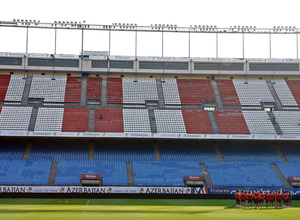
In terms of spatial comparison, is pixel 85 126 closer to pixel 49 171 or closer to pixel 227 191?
pixel 49 171

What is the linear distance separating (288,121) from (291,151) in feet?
11.4

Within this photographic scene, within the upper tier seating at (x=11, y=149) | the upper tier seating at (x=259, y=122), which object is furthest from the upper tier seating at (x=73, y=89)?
the upper tier seating at (x=259, y=122)

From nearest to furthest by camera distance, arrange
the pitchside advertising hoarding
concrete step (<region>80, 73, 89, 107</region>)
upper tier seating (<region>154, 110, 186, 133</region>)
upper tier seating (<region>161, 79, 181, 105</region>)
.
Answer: the pitchside advertising hoarding
upper tier seating (<region>154, 110, 186, 133</region>)
concrete step (<region>80, 73, 89, 107</region>)
upper tier seating (<region>161, 79, 181, 105</region>)

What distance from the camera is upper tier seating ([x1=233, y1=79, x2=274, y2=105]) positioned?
171 ft

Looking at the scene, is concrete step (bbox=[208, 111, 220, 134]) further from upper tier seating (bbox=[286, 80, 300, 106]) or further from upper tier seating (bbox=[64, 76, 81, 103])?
upper tier seating (bbox=[64, 76, 81, 103])

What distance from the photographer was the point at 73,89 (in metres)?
51.3

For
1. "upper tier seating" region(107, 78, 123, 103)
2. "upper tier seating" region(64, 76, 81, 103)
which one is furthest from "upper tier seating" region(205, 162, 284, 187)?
"upper tier seating" region(64, 76, 81, 103)

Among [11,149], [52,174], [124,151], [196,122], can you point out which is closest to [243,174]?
[196,122]

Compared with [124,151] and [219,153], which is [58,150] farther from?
[219,153]

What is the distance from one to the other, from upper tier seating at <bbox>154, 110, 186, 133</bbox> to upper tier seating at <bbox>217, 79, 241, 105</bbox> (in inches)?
290

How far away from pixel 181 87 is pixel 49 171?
68.8 ft

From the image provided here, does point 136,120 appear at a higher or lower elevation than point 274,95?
lower

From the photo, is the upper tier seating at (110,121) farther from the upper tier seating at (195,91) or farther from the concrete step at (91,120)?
the upper tier seating at (195,91)

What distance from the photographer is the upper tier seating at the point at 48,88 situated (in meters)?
49.4
